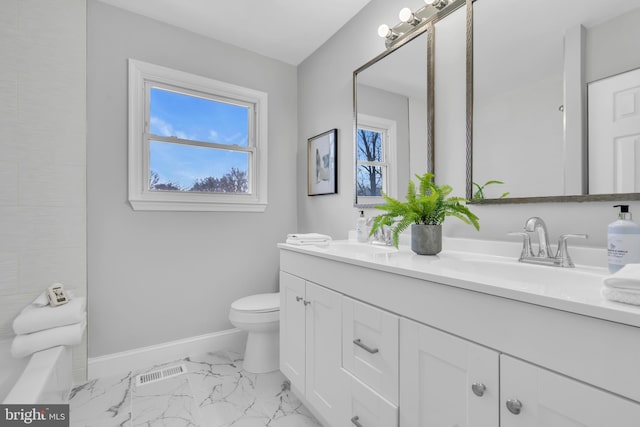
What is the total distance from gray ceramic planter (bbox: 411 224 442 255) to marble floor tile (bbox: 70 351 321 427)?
1069 millimetres

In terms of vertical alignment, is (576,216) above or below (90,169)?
below

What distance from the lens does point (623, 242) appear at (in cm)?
82

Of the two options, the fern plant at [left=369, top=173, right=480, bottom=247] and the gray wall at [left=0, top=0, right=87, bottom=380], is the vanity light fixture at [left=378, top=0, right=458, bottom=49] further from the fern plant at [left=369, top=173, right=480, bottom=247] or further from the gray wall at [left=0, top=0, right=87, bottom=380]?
the gray wall at [left=0, top=0, right=87, bottom=380]

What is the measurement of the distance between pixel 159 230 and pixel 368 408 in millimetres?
1797

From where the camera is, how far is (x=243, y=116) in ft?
8.22

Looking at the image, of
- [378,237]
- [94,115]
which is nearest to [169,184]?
[94,115]

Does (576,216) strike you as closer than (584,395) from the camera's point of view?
No

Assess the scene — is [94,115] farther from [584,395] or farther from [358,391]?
[584,395]

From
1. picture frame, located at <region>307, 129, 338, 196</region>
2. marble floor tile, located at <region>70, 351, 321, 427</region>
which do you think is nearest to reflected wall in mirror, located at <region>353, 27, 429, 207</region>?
picture frame, located at <region>307, 129, 338, 196</region>

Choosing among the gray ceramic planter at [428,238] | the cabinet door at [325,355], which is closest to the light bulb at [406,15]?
the gray ceramic planter at [428,238]

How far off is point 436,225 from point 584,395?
0.78m

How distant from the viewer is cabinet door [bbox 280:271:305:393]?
4.94ft

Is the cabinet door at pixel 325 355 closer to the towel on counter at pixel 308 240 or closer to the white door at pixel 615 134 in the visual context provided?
the towel on counter at pixel 308 240

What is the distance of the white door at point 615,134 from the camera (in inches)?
35.4
